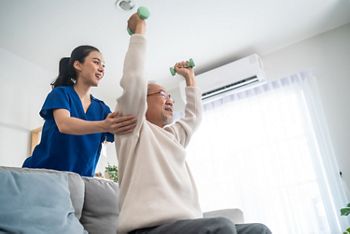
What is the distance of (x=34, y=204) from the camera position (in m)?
0.99

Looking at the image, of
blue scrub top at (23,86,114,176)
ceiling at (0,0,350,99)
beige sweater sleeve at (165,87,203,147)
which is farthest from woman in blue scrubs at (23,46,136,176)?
ceiling at (0,0,350,99)

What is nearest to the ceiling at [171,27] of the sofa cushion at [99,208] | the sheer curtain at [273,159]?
the sheer curtain at [273,159]

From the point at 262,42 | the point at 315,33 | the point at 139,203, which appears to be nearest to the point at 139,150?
the point at 139,203

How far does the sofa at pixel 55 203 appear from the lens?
0.93 m

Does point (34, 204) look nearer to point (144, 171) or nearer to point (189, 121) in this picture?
point (144, 171)

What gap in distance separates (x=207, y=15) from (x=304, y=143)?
1.41m

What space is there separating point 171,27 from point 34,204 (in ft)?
6.62

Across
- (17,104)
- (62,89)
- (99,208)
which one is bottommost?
(99,208)

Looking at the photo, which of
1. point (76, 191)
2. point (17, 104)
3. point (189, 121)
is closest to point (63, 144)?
point (76, 191)

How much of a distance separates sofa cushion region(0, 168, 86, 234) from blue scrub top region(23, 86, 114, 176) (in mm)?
186

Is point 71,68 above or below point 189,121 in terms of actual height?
above

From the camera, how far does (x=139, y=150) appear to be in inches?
40.0

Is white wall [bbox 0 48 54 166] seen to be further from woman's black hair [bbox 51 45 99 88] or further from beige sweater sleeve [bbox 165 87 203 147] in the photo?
beige sweater sleeve [bbox 165 87 203 147]

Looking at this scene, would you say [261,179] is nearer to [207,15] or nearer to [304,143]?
[304,143]
